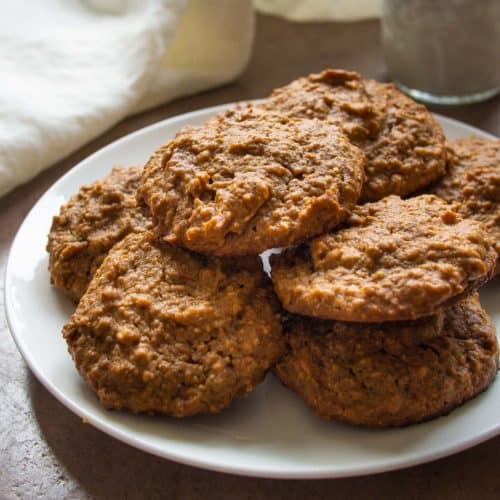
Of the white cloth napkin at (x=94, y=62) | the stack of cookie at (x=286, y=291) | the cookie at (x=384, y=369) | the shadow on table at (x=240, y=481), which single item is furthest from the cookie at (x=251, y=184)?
the white cloth napkin at (x=94, y=62)

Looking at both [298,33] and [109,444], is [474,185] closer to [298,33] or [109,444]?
[109,444]

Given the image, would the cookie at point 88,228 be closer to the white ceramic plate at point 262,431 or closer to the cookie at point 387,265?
the white ceramic plate at point 262,431

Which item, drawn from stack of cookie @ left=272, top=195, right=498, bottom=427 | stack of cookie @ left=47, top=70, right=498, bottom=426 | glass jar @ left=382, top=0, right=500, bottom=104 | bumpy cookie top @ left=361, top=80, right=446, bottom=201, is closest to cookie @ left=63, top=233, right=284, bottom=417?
stack of cookie @ left=47, top=70, right=498, bottom=426

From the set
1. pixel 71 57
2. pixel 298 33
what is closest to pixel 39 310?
pixel 71 57

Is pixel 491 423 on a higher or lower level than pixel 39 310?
higher

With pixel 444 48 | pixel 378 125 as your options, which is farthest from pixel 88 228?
pixel 444 48

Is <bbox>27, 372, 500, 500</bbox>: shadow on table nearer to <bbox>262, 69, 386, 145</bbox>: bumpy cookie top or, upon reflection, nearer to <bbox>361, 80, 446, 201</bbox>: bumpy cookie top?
<bbox>361, 80, 446, 201</bbox>: bumpy cookie top

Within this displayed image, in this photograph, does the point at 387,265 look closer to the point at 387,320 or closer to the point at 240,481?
the point at 387,320
